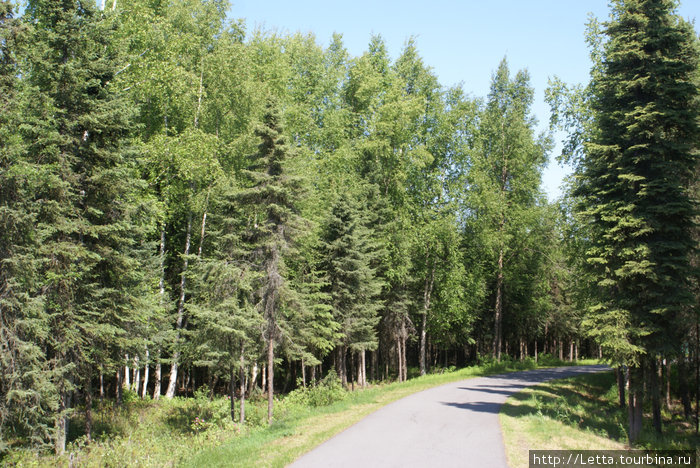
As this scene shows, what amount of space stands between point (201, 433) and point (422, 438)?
7.70 meters

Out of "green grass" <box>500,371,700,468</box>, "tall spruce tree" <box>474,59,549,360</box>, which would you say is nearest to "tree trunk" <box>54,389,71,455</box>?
"green grass" <box>500,371,700,468</box>

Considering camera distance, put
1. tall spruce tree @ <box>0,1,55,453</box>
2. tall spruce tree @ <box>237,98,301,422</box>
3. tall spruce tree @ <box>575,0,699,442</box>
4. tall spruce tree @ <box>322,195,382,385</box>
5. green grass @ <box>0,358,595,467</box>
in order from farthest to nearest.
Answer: tall spruce tree @ <box>322,195,382,385</box>, tall spruce tree @ <box>237,98,301,422</box>, tall spruce tree @ <box>575,0,699,442</box>, tall spruce tree @ <box>0,1,55,453</box>, green grass @ <box>0,358,595,467</box>

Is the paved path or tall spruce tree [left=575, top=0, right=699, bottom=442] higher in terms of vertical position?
tall spruce tree [left=575, top=0, right=699, bottom=442]

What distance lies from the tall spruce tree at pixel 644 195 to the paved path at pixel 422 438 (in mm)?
4512

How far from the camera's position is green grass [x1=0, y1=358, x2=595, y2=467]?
10906 millimetres

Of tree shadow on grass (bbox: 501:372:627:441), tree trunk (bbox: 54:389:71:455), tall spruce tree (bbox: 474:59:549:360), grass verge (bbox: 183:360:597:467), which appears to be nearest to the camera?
grass verge (bbox: 183:360:597:467)

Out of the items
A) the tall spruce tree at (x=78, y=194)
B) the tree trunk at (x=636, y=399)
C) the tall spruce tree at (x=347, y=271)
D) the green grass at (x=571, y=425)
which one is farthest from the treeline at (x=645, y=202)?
the tall spruce tree at (x=78, y=194)

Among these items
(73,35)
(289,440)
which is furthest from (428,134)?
(289,440)

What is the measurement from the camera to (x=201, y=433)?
584 inches

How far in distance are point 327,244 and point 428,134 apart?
13.3 meters

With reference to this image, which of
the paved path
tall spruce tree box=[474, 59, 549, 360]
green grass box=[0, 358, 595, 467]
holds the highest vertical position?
tall spruce tree box=[474, 59, 549, 360]

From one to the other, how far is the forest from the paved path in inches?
173

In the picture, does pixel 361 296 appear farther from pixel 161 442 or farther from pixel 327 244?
pixel 161 442

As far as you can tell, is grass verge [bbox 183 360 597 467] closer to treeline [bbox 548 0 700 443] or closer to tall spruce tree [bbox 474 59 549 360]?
treeline [bbox 548 0 700 443]
